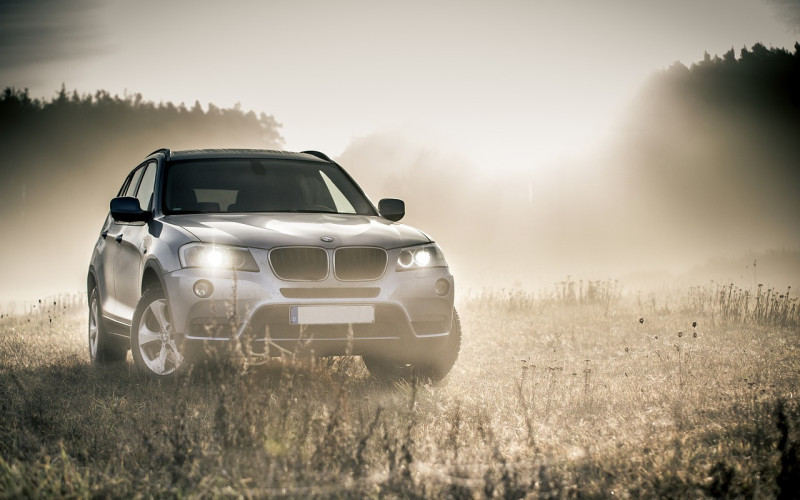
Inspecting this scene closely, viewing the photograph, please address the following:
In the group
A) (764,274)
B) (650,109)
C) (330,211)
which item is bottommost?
(764,274)

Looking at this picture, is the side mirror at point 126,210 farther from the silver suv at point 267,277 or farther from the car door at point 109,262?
the car door at point 109,262

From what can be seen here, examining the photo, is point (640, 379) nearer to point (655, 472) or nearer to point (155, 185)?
point (655, 472)

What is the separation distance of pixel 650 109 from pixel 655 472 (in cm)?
4428

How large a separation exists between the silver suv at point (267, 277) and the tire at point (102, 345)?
0.41 metres

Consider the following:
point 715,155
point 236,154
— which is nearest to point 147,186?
point 236,154

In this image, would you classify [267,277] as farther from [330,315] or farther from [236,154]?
[236,154]

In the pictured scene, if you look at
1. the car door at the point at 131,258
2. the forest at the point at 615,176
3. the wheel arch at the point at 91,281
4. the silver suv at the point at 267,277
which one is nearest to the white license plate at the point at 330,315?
the silver suv at the point at 267,277

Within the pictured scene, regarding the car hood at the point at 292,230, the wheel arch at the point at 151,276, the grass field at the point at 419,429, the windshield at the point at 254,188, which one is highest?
the windshield at the point at 254,188

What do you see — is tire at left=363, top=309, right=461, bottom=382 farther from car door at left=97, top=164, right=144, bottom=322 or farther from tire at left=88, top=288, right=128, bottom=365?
tire at left=88, top=288, right=128, bottom=365

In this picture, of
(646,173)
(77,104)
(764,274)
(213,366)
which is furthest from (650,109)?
(213,366)

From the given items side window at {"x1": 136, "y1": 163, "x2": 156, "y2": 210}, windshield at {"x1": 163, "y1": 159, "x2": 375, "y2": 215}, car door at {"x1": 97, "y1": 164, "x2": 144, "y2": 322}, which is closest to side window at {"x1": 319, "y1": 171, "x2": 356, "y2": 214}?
windshield at {"x1": 163, "y1": 159, "x2": 375, "y2": 215}

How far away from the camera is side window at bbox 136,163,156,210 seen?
764 cm

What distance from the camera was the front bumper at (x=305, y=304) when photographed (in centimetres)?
577

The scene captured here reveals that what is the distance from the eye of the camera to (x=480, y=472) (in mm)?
4285
